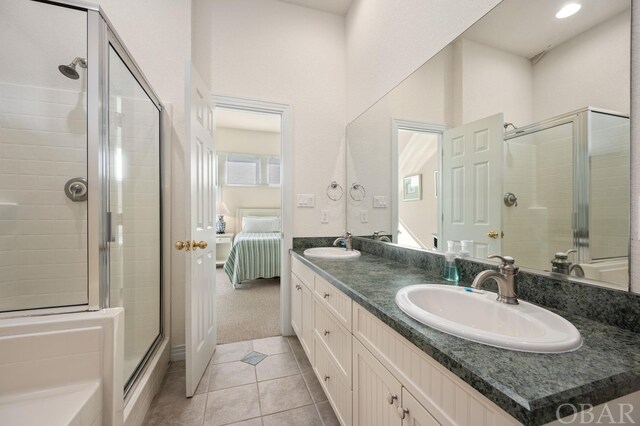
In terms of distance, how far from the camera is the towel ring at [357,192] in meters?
2.22

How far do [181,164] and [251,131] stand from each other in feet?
12.4

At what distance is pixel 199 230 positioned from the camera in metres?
1.71

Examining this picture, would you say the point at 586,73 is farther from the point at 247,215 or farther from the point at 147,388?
the point at 247,215

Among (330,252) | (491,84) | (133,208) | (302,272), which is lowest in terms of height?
(302,272)

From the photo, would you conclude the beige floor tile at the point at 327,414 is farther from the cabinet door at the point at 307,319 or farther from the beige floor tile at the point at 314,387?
the cabinet door at the point at 307,319

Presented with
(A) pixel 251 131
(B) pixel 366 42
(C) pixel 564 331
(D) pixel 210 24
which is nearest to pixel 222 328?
(C) pixel 564 331

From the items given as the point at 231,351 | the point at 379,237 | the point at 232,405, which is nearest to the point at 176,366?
the point at 231,351

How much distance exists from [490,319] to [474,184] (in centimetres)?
61

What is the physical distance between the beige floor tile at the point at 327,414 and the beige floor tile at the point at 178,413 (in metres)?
0.66

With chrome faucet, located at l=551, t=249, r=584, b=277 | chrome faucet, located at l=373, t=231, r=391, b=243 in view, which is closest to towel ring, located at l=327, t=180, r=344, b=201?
chrome faucet, located at l=373, t=231, r=391, b=243

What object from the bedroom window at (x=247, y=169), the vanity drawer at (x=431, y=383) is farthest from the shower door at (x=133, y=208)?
the bedroom window at (x=247, y=169)

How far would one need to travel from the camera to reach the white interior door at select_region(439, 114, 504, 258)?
3.58 feet

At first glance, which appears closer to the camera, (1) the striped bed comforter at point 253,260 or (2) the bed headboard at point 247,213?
(1) the striped bed comforter at point 253,260

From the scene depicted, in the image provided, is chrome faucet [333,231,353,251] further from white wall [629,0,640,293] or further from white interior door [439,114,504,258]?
white wall [629,0,640,293]
